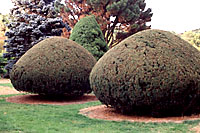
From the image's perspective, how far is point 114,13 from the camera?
88.3ft

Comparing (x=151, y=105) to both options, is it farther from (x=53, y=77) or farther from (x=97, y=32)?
(x=97, y=32)

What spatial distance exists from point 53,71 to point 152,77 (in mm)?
5346

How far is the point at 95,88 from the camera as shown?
8086 mm

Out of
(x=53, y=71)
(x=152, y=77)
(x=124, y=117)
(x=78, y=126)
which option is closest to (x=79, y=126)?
(x=78, y=126)

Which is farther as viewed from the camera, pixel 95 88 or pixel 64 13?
pixel 64 13

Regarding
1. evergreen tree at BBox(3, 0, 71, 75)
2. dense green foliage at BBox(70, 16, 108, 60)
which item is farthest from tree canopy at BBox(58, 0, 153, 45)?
dense green foliage at BBox(70, 16, 108, 60)

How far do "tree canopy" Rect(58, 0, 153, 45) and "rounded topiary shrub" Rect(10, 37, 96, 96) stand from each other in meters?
15.6

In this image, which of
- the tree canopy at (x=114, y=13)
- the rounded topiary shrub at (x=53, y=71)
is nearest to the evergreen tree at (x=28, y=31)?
the tree canopy at (x=114, y=13)

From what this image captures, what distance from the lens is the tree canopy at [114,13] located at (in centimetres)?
2661

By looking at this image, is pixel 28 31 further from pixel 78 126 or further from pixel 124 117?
pixel 78 126

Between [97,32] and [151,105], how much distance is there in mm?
10852

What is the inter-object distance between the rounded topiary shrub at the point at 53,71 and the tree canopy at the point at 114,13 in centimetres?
1556

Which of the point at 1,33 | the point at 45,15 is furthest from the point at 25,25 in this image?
the point at 1,33

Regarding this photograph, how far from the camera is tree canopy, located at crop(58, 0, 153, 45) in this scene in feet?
87.3
